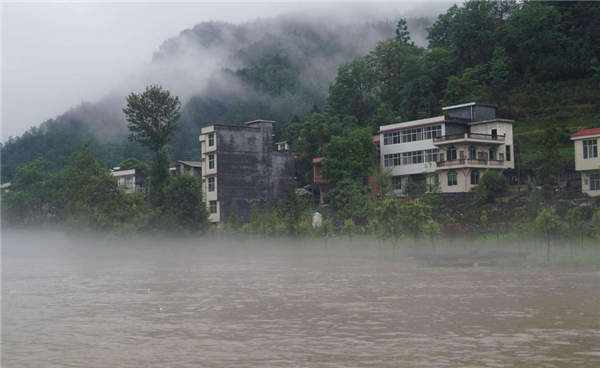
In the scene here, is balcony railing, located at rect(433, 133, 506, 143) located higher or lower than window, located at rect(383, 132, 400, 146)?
lower

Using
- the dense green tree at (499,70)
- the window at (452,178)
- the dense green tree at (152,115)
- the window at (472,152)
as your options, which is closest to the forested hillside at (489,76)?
the dense green tree at (499,70)

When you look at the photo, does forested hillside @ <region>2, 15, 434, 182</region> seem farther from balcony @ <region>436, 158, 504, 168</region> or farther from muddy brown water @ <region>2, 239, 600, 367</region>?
muddy brown water @ <region>2, 239, 600, 367</region>

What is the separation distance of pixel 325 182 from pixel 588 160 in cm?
3018

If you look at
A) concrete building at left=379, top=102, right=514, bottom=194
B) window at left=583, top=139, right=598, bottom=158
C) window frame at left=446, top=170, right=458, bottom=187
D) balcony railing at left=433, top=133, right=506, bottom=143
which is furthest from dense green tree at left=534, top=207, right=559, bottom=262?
balcony railing at left=433, top=133, right=506, bottom=143

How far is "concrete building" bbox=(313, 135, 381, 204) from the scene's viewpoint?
75.7 m

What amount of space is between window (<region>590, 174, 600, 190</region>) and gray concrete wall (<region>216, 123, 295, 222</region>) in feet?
115

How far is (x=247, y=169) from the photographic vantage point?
7644 centimetres

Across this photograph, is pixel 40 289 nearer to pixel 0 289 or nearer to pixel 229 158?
pixel 0 289

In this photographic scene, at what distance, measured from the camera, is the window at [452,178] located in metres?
67.8

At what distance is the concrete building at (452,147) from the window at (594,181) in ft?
34.5

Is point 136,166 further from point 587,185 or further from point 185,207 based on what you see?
point 587,185

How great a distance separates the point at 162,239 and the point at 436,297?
43469 millimetres

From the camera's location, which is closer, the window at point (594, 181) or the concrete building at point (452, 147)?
the window at point (594, 181)

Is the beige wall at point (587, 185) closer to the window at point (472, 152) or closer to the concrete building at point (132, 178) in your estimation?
the window at point (472, 152)
